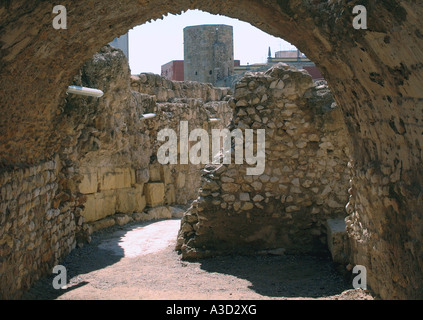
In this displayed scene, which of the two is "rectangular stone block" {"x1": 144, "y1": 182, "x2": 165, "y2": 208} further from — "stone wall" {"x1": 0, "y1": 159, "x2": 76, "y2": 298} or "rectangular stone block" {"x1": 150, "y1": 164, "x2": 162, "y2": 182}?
"stone wall" {"x1": 0, "y1": 159, "x2": 76, "y2": 298}

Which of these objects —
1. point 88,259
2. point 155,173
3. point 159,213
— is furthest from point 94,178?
point 155,173

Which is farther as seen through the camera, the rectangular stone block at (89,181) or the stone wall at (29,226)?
the rectangular stone block at (89,181)

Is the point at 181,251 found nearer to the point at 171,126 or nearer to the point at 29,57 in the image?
the point at 29,57

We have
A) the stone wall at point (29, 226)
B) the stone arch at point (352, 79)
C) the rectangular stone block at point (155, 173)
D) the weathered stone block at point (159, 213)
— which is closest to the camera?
the stone arch at point (352, 79)

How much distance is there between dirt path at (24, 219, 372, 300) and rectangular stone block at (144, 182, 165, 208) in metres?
3.46

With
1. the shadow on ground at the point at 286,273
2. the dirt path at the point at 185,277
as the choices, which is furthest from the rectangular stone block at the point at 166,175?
the shadow on ground at the point at 286,273

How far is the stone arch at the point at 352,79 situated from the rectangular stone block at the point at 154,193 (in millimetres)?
5768

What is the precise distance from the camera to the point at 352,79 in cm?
362

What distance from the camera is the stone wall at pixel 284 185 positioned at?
6.12m

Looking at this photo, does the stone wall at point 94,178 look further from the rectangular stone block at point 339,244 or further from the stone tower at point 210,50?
the stone tower at point 210,50

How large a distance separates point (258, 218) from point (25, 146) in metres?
3.10

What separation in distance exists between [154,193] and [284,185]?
17.1 ft

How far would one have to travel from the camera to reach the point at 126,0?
3955mm
